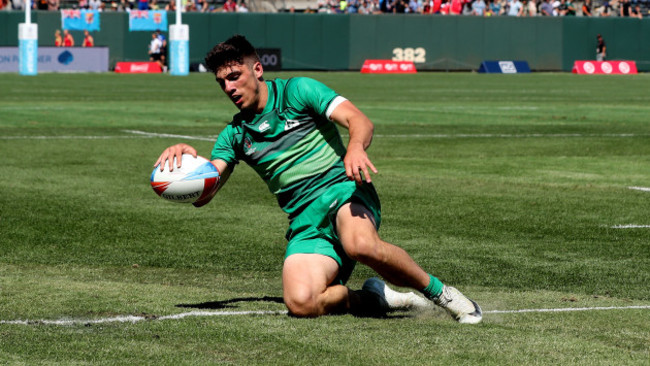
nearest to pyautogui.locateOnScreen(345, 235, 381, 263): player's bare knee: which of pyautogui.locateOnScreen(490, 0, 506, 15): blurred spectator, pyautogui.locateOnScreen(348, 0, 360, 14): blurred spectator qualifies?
pyautogui.locateOnScreen(348, 0, 360, 14): blurred spectator

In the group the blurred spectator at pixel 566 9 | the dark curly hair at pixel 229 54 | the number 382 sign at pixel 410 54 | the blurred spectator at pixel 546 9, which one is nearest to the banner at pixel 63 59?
the number 382 sign at pixel 410 54

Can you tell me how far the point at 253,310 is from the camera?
6449 millimetres

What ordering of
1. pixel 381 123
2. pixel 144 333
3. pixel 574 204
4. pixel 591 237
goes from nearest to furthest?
pixel 144 333 < pixel 591 237 < pixel 574 204 < pixel 381 123

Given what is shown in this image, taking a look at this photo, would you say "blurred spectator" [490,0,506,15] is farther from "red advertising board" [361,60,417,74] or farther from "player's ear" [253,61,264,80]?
"player's ear" [253,61,264,80]

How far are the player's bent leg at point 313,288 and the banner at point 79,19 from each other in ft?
145

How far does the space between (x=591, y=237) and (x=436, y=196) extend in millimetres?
2814

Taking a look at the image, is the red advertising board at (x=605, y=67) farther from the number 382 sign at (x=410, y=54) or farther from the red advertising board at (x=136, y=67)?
the red advertising board at (x=136, y=67)

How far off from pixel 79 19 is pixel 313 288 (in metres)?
44.7

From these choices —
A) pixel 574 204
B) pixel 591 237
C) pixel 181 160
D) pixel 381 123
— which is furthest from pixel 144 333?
pixel 381 123

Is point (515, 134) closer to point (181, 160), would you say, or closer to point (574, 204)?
point (574, 204)

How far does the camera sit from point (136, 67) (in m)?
51.9

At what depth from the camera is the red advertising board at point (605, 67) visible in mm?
55125

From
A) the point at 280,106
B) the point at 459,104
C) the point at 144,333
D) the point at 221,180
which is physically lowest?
the point at 459,104

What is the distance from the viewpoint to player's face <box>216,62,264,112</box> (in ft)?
21.6
